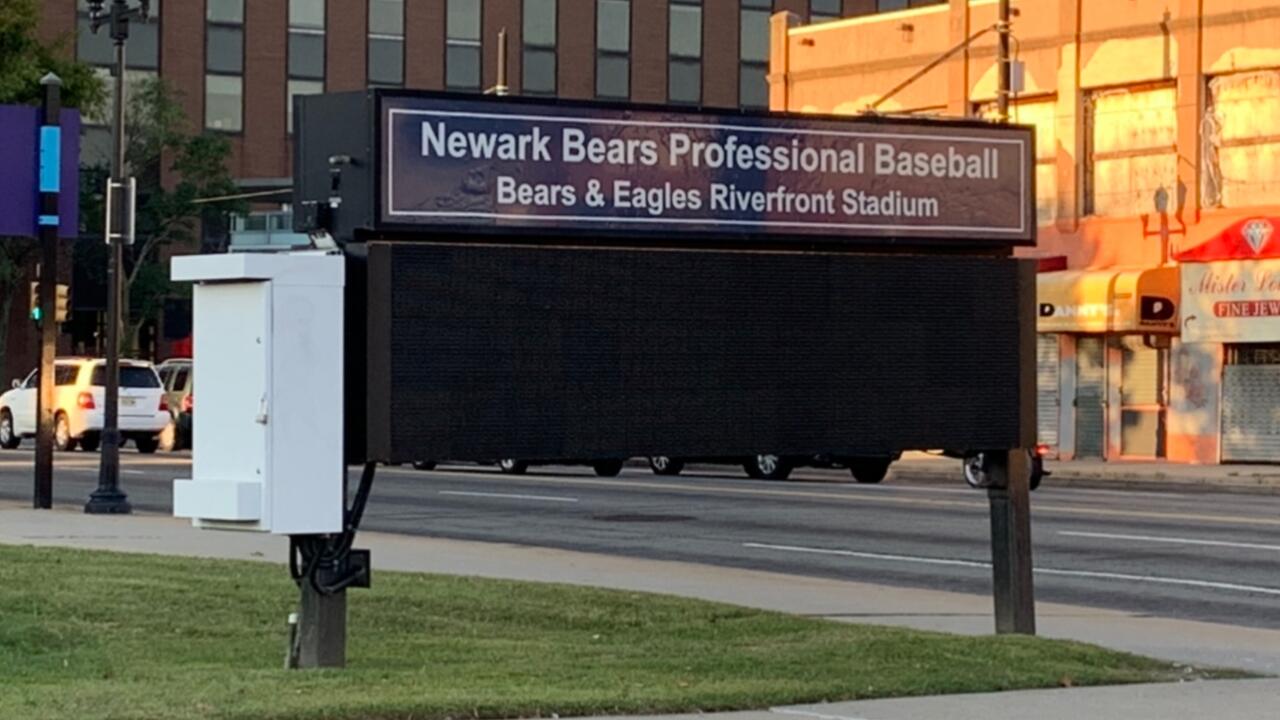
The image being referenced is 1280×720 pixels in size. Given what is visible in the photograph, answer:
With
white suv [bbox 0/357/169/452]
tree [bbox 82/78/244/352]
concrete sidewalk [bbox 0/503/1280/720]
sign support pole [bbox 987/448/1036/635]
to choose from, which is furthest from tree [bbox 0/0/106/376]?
sign support pole [bbox 987/448/1036/635]

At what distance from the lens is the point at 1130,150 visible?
144 feet

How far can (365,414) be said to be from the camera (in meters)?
10.9

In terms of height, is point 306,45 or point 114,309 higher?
point 306,45

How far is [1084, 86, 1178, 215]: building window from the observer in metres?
43.0

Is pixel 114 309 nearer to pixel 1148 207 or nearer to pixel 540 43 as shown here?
pixel 1148 207

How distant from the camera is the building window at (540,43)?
75.6m

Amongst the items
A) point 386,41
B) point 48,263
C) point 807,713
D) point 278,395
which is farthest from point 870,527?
point 386,41

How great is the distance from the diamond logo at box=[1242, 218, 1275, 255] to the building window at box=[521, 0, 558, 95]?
1486 inches

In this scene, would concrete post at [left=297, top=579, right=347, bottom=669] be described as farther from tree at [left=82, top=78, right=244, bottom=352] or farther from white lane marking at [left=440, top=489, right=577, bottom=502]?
tree at [left=82, top=78, right=244, bottom=352]

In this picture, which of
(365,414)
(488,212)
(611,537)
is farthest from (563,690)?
(611,537)

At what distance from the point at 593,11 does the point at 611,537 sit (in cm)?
5595

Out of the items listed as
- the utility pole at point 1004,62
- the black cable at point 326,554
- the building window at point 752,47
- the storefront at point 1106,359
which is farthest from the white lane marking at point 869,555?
the building window at point 752,47

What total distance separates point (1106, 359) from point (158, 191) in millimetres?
31886

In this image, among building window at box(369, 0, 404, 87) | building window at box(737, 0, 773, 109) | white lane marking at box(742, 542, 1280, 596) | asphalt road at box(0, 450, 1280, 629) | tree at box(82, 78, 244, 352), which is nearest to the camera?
white lane marking at box(742, 542, 1280, 596)
